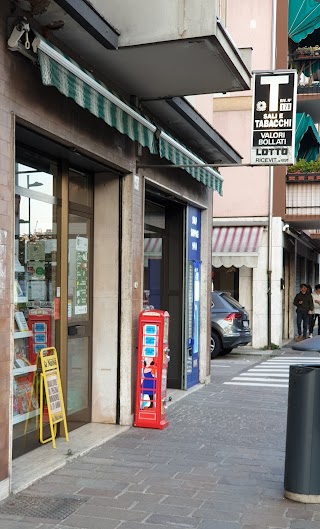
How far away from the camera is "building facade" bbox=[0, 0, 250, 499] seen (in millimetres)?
4859

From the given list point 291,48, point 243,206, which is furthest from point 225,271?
point 291,48

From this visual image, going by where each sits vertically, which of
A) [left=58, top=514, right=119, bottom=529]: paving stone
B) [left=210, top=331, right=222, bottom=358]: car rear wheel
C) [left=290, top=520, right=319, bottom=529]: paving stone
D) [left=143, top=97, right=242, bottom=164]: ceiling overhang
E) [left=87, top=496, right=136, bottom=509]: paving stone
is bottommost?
[left=290, top=520, right=319, bottom=529]: paving stone

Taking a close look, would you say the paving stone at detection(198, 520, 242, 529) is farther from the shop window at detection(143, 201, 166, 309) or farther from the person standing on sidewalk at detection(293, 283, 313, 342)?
the person standing on sidewalk at detection(293, 283, 313, 342)

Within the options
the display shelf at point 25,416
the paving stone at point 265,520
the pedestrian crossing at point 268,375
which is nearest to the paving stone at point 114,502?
the paving stone at point 265,520

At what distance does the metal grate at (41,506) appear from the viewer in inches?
176

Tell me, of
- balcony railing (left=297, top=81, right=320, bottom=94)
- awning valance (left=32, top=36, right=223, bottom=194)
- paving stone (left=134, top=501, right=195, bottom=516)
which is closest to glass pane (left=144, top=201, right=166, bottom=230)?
awning valance (left=32, top=36, right=223, bottom=194)

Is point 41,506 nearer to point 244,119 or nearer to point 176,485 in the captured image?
point 176,485

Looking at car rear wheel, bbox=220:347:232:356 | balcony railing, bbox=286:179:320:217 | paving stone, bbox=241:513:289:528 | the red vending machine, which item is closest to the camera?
paving stone, bbox=241:513:289:528

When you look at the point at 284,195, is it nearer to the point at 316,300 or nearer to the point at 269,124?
the point at 316,300

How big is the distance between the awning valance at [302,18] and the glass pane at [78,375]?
574 inches

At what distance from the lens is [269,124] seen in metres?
7.98

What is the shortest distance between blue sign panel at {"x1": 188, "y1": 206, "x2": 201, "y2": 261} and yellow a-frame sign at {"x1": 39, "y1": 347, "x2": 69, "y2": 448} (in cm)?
420

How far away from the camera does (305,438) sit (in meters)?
4.75

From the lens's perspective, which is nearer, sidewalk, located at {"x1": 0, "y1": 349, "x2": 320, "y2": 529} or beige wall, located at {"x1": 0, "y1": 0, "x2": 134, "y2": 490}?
sidewalk, located at {"x1": 0, "y1": 349, "x2": 320, "y2": 529}
